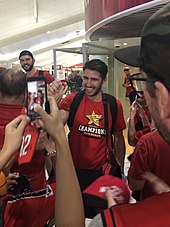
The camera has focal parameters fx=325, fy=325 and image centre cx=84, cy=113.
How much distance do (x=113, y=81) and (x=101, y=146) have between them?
4446 mm

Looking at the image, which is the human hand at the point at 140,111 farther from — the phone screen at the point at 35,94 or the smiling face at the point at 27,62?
the smiling face at the point at 27,62

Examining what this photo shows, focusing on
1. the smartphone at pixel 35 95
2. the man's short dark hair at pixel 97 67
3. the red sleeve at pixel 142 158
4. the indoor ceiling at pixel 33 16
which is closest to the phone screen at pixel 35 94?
the smartphone at pixel 35 95

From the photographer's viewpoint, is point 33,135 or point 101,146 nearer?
point 33,135

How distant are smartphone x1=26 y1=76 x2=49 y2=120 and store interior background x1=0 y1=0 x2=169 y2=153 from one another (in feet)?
3.77

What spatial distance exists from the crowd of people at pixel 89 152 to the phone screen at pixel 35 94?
3cm

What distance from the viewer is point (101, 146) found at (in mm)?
2686

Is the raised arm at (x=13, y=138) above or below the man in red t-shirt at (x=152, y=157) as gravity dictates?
above

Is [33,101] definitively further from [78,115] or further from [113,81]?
[113,81]

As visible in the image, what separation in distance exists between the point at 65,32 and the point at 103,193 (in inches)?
452

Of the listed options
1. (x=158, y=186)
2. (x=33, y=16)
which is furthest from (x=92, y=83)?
(x=33, y=16)

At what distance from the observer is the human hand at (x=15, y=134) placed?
1.15 meters

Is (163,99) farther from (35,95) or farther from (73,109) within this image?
(73,109)

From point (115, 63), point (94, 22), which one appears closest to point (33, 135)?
point (94, 22)

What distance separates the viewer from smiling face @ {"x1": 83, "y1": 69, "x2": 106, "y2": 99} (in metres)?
2.85
